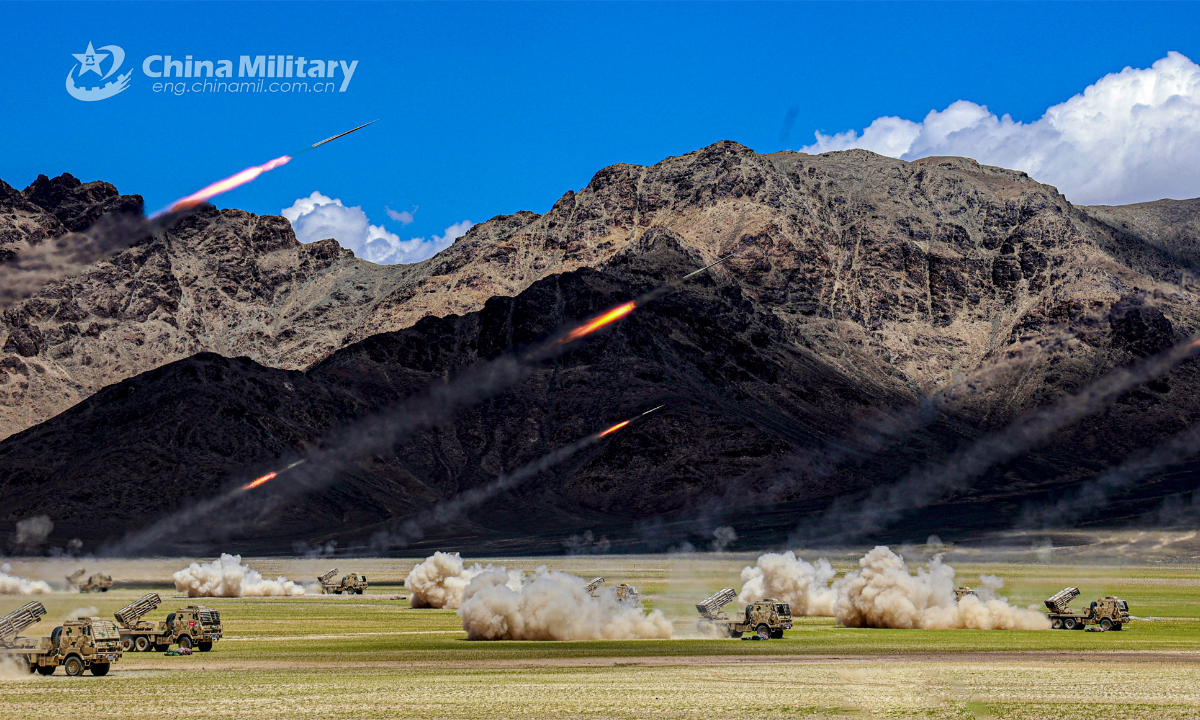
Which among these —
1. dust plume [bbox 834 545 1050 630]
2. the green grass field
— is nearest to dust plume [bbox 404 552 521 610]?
the green grass field

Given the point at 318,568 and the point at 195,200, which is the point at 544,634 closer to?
the point at 195,200

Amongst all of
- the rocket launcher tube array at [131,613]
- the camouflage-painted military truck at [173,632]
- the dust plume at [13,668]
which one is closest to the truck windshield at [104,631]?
the dust plume at [13,668]

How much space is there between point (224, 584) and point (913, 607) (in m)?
67.9

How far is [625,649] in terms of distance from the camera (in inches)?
2650

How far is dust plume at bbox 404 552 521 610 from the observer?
10631 centimetres

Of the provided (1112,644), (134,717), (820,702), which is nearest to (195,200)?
(134,717)

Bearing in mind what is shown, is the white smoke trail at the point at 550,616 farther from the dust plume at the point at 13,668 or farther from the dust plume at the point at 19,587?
the dust plume at the point at 19,587

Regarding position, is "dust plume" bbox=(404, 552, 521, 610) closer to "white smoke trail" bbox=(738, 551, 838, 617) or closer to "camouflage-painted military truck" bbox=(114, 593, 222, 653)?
"white smoke trail" bbox=(738, 551, 838, 617)

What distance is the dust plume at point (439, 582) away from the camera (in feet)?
349

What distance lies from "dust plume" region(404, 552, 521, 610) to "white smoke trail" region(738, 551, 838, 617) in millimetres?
24820

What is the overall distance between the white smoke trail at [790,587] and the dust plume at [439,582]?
977 inches

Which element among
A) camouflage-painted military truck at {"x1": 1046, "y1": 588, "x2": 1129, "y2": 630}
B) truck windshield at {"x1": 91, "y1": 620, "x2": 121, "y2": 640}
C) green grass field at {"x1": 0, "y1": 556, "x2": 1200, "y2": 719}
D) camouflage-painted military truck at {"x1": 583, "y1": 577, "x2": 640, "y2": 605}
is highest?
camouflage-painted military truck at {"x1": 583, "y1": 577, "x2": 640, "y2": 605}

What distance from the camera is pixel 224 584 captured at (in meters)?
122

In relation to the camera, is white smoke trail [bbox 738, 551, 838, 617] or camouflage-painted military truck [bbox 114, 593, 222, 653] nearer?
camouflage-painted military truck [bbox 114, 593, 222, 653]
